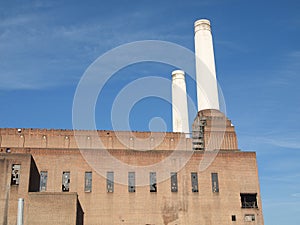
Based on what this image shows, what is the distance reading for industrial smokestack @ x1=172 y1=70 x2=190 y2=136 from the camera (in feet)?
178

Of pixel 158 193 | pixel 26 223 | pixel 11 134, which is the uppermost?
pixel 11 134

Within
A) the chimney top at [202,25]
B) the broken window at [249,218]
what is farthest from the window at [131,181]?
the chimney top at [202,25]

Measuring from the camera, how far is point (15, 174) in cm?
2961

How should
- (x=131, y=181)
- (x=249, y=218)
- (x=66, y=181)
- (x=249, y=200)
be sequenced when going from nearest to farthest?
(x=66, y=181), (x=131, y=181), (x=249, y=218), (x=249, y=200)

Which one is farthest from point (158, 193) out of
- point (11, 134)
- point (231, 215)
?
point (11, 134)

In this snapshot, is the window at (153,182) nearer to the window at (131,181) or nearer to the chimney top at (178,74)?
the window at (131,181)

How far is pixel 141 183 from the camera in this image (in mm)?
35000

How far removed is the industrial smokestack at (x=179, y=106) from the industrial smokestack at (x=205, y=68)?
37.3ft

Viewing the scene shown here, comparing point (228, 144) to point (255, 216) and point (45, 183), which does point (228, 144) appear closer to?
point (255, 216)

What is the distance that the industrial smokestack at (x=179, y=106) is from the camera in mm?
54119

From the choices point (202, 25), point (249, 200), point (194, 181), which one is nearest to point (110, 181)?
point (194, 181)

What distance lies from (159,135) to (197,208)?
10.4m

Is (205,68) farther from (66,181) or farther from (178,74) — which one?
(66,181)

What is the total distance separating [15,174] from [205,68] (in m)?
22.0
